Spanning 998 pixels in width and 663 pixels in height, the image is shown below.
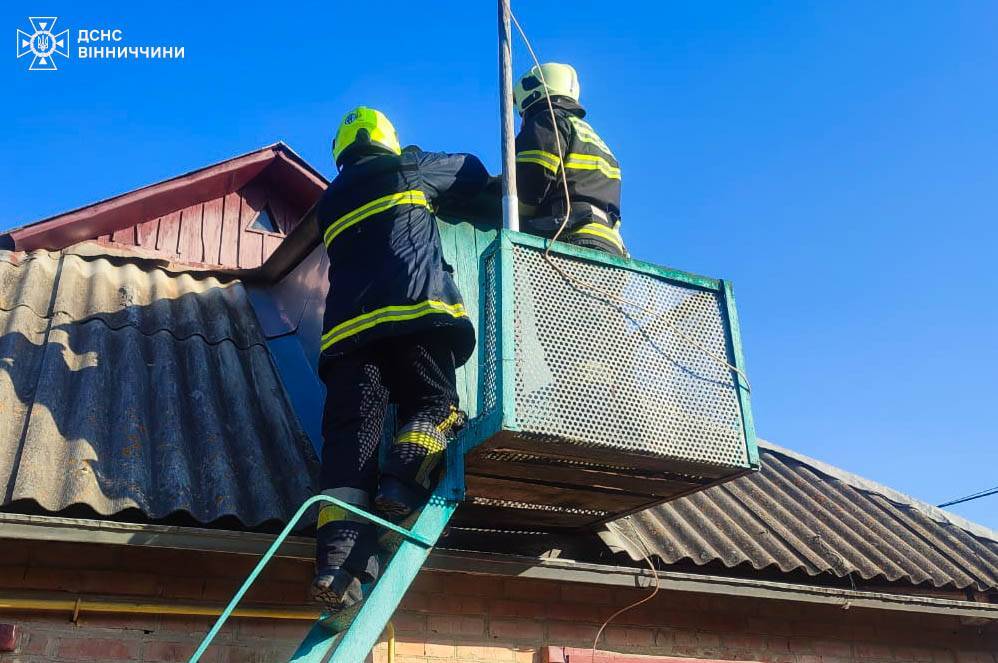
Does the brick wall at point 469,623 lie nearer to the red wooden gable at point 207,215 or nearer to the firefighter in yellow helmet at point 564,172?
the firefighter in yellow helmet at point 564,172

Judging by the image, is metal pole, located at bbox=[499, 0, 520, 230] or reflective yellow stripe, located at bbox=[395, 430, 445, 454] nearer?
reflective yellow stripe, located at bbox=[395, 430, 445, 454]

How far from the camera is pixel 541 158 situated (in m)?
4.98

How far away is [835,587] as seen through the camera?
225 inches

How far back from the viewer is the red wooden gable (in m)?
7.47

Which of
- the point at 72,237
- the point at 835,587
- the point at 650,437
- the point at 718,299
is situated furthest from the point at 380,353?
the point at 72,237

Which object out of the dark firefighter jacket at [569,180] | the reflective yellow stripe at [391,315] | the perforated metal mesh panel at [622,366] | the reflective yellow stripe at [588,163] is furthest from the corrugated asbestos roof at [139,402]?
the reflective yellow stripe at [588,163]

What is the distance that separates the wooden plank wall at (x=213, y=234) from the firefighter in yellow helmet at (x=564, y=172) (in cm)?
354

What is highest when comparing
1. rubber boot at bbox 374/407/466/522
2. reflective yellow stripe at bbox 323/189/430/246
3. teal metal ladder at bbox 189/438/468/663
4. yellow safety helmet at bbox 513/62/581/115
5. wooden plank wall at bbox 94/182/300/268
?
wooden plank wall at bbox 94/182/300/268

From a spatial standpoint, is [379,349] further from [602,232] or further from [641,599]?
[641,599]

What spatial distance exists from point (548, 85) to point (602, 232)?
963mm

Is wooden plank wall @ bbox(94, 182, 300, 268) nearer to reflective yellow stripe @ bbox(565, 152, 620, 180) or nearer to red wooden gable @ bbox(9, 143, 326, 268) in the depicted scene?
red wooden gable @ bbox(9, 143, 326, 268)

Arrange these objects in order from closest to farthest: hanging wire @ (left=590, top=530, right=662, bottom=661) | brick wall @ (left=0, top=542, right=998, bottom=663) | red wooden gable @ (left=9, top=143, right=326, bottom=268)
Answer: brick wall @ (left=0, top=542, right=998, bottom=663) → hanging wire @ (left=590, top=530, right=662, bottom=661) → red wooden gable @ (left=9, top=143, right=326, bottom=268)

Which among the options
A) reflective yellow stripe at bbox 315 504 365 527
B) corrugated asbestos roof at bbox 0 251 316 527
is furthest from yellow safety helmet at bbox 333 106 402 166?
reflective yellow stripe at bbox 315 504 365 527

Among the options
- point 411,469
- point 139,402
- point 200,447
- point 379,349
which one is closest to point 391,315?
point 379,349
